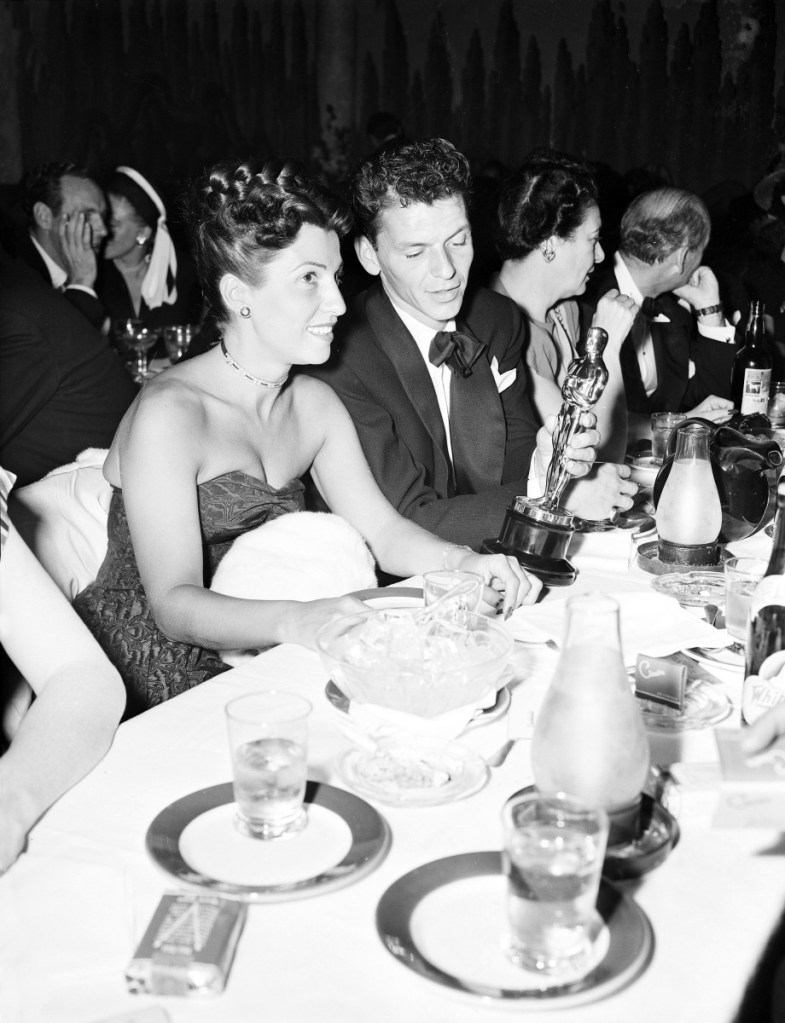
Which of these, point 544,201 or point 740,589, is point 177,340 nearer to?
point 544,201

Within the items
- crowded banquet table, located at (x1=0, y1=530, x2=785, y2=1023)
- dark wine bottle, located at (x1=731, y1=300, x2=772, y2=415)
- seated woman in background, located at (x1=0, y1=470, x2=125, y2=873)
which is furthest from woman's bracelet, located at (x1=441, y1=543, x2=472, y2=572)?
dark wine bottle, located at (x1=731, y1=300, x2=772, y2=415)

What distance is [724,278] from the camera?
19.9 feet

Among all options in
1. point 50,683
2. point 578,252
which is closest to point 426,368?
point 578,252

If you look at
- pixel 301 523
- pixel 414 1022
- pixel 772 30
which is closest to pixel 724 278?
pixel 772 30

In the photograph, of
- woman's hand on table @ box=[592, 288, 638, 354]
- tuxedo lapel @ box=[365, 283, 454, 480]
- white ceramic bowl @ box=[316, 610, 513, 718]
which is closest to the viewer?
white ceramic bowl @ box=[316, 610, 513, 718]

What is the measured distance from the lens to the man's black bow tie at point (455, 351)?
8.63ft

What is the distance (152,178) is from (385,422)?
517 centimetres

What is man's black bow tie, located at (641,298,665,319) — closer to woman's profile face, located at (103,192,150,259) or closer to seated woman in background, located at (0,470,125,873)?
woman's profile face, located at (103,192,150,259)

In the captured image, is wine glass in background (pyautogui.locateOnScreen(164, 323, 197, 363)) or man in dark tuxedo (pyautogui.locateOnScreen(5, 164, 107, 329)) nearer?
wine glass in background (pyautogui.locateOnScreen(164, 323, 197, 363))

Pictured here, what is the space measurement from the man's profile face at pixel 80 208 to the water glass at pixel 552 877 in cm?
485

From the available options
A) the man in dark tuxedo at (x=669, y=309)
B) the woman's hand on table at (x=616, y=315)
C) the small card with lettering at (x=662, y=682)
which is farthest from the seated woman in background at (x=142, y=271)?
the small card with lettering at (x=662, y=682)

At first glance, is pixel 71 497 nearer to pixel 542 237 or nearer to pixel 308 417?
pixel 308 417

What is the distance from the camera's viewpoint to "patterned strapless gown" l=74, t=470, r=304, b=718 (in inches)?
80.2

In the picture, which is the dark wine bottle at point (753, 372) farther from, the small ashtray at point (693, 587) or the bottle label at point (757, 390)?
the small ashtray at point (693, 587)
